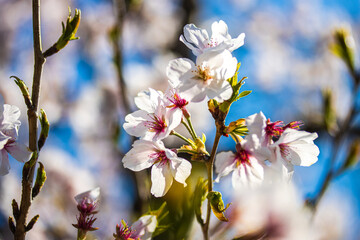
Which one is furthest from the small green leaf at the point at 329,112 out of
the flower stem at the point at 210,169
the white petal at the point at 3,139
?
the white petal at the point at 3,139

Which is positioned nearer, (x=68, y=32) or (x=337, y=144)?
(x=68, y=32)

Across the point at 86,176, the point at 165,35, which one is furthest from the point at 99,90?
the point at 165,35

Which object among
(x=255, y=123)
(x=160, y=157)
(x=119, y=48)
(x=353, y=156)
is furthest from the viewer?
(x=119, y=48)

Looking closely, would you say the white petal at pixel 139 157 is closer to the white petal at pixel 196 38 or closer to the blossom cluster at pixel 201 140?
the blossom cluster at pixel 201 140

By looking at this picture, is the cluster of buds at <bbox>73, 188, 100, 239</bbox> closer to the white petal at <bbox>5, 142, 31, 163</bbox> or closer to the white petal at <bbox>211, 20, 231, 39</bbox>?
the white petal at <bbox>5, 142, 31, 163</bbox>

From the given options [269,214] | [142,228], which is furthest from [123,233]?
[269,214]

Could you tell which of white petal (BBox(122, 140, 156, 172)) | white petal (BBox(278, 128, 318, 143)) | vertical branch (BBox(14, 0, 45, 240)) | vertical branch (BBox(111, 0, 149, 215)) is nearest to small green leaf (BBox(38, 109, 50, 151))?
vertical branch (BBox(14, 0, 45, 240))

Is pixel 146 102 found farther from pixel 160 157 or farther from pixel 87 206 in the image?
pixel 87 206
